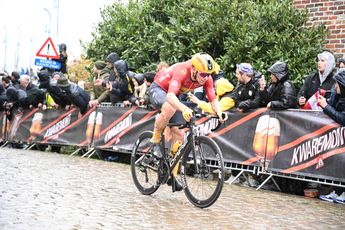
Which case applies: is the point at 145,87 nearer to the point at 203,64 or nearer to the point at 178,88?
the point at 178,88

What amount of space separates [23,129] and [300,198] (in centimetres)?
969

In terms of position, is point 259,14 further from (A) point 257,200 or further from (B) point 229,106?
(A) point 257,200

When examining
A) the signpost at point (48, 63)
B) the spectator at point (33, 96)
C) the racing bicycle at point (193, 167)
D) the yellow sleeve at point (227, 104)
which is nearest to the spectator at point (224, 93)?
the yellow sleeve at point (227, 104)

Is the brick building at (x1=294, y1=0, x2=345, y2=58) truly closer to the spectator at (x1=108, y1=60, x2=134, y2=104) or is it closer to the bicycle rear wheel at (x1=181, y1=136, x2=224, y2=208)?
the spectator at (x1=108, y1=60, x2=134, y2=104)

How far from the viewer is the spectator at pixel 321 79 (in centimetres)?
938

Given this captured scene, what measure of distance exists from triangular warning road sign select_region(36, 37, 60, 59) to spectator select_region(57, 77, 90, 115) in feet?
15.8

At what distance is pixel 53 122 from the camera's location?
601 inches

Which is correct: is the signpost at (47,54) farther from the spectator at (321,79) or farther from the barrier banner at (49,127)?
the spectator at (321,79)

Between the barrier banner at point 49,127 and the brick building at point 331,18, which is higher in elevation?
the brick building at point 331,18

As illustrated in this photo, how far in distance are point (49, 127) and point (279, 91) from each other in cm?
745

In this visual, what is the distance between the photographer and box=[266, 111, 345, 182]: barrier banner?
27.7ft

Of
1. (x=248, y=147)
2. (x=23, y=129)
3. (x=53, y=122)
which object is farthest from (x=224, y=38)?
(x=23, y=129)

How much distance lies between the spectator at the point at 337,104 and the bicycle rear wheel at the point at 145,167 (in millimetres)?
2366

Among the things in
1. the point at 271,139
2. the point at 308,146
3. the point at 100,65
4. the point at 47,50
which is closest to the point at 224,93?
the point at 271,139
